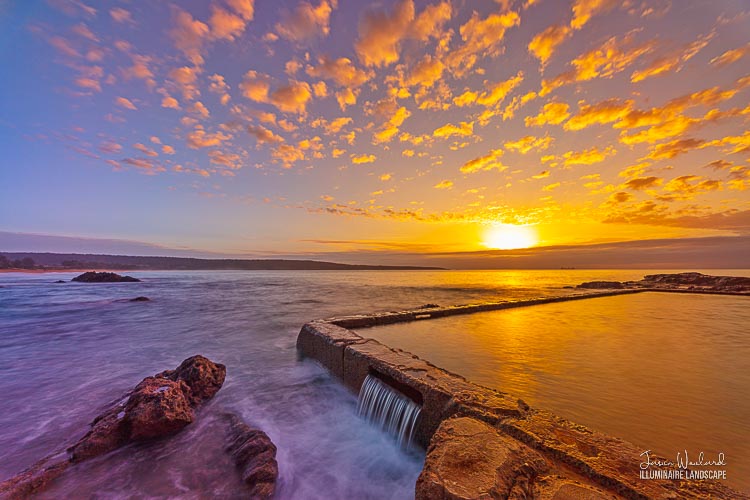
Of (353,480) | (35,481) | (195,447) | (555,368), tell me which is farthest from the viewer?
(555,368)

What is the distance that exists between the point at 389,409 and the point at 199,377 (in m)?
3.49

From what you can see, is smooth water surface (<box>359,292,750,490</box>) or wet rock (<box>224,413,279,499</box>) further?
smooth water surface (<box>359,292,750,490</box>)

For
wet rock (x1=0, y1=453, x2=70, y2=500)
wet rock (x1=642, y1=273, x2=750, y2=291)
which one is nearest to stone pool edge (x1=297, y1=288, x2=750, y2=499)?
wet rock (x1=0, y1=453, x2=70, y2=500)

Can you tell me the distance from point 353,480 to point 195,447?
6.98ft

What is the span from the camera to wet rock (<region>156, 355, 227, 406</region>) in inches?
199

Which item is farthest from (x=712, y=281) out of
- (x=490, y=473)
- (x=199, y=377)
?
(x=199, y=377)

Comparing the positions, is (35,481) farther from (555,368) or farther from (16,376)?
(555,368)

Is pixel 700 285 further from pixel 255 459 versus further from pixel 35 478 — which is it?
pixel 35 478

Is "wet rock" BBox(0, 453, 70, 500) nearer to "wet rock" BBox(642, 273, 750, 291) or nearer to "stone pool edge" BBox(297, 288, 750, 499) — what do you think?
"stone pool edge" BBox(297, 288, 750, 499)

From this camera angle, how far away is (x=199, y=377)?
5176 millimetres

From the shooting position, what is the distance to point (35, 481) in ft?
10.0

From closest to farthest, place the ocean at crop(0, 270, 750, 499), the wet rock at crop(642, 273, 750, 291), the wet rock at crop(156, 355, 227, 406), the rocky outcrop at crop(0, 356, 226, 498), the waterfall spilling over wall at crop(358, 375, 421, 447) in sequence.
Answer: the rocky outcrop at crop(0, 356, 226, 498), the ocean at crop(0, 270, 750, 499), the waterfall spilling over wall at crop(358, 375, 421, 447), the wet rock at crop(156, 355, 227, 406), the wet rock at crop(642, 273, 750, 291)

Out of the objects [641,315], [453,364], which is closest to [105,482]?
[453,364]

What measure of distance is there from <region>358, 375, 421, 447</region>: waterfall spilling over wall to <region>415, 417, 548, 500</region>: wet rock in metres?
1.39
